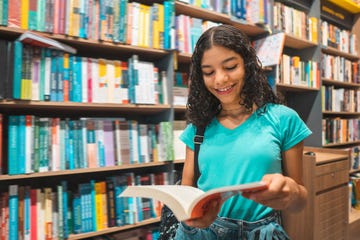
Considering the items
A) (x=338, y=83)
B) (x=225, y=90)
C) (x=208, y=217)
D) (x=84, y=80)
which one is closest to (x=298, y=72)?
(x=338, y=83)

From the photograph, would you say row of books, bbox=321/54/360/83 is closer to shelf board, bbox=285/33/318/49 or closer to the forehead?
shelf board, bbox=285/33/318/49

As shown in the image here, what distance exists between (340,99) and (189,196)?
3.15 metres

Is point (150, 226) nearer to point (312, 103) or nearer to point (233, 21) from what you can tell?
point (233, 21)

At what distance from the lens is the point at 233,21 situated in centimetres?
216

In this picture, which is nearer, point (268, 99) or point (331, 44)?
point (268, 99)

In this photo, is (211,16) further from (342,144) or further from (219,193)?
(342,144)

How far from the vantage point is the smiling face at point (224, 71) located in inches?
32.7

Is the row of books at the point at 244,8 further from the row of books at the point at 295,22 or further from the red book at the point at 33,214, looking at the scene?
the red book at the point at 33,214

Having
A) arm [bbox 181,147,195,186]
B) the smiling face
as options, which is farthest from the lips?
arm [bbox 181,147,195,186]

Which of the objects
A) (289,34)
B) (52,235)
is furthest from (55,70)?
(289,34)

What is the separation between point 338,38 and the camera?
10.9 feet

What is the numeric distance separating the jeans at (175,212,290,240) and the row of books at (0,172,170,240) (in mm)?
816

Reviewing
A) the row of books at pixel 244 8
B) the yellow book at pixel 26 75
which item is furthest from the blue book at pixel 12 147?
the row of books at pixel 244 8

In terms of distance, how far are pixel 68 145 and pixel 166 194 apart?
98 cm
